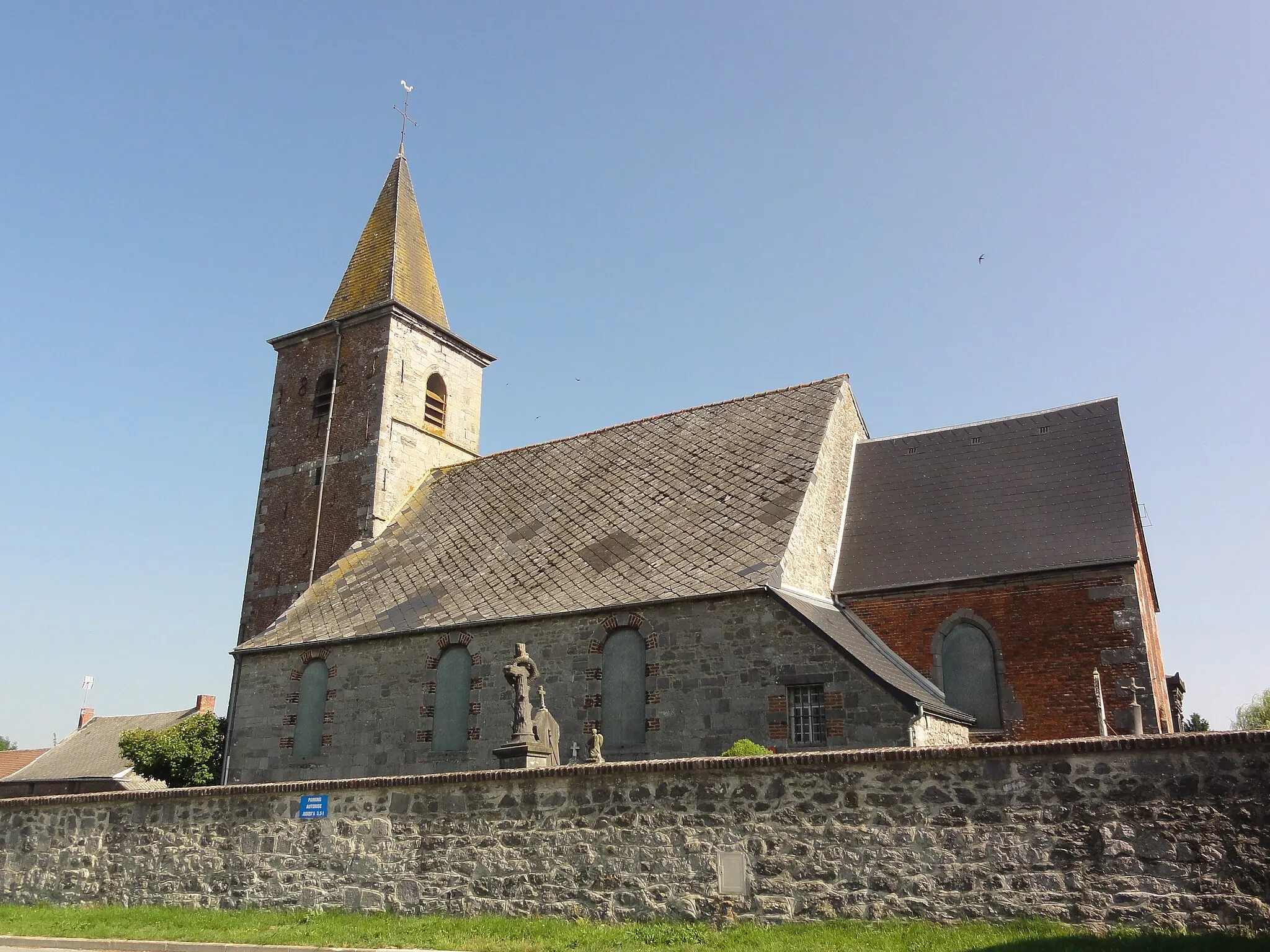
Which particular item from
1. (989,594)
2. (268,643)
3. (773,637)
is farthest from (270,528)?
(989,594)

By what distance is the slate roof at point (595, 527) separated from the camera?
17.5m

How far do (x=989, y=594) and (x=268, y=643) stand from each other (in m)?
13.6

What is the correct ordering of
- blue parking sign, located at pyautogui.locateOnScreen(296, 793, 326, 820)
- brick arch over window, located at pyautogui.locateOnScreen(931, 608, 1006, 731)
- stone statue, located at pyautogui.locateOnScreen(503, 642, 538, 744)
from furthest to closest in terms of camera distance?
brick arch over window, located at pyautogui.locateOnScreen(931, 608, 1006, 731), stone statue, located at pyautogui.locateOnScreen(503, 642, 538, 744), blue parking sign, located at pyautogui.locateOnScreen(296, 793, 326, 820)

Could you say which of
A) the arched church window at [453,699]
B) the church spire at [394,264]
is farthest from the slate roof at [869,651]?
the church spire at [394,264]

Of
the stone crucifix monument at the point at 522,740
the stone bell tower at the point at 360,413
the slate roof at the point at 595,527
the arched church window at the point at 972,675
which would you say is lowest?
the stone crucifix monument at the point at 522,740

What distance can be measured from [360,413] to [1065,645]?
16.9m

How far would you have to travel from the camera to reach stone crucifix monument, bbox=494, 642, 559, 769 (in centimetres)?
1369

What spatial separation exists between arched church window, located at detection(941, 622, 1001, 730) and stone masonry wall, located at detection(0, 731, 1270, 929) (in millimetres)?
7262

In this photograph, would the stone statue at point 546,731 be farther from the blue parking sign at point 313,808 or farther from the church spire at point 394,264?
the church spire at point 394,264

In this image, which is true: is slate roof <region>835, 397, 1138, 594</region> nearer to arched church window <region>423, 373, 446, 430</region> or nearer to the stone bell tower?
the stone bell tower

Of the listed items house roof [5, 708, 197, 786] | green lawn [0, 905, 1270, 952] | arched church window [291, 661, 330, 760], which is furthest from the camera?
house roof [5, 708, 197, 786]

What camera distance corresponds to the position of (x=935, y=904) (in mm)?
8945

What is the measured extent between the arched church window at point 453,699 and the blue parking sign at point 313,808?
5079 millimetres

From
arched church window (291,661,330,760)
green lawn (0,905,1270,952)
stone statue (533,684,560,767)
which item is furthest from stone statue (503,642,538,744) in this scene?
arched church window (291,661,330,760)
